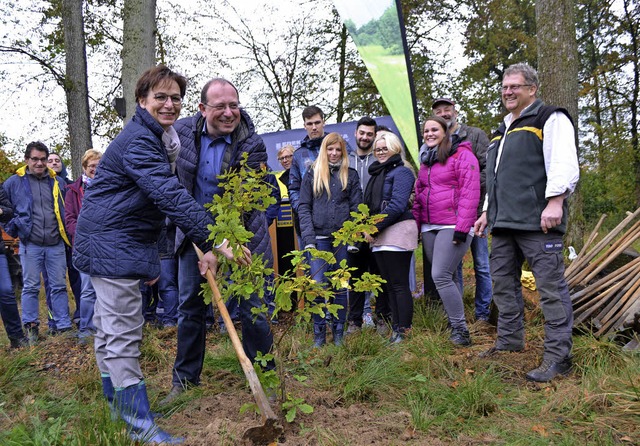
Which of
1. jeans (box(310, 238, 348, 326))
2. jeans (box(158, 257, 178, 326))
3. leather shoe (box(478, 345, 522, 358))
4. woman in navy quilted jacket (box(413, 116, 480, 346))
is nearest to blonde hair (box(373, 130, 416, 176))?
woman in navy quilted jacket (box(413, 116, 480, 346))

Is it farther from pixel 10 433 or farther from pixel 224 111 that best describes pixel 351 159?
pixel 10 433

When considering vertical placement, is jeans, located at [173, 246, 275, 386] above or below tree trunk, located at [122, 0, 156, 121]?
below

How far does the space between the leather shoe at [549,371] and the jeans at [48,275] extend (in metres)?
4.66

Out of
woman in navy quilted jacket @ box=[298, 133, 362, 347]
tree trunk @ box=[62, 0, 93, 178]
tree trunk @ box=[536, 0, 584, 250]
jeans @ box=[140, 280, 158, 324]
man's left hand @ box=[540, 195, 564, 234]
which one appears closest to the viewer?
man's left hand @ box=[540, 195, 564, 234]

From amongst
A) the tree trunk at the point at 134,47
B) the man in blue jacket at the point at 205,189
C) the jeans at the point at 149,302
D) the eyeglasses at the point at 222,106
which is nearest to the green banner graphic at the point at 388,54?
the tree trunk at the point at 134,47

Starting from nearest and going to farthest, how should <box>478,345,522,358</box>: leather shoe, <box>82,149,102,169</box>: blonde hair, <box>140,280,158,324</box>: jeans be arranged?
<box>478,345,522,358</box>: leather shoe, <box>82,149,102,169</box>: blonde hair, <box>140,280,158,324</box>: jeans

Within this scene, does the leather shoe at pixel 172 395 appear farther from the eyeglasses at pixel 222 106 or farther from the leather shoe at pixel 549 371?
the leather shoe at pixel 549 371

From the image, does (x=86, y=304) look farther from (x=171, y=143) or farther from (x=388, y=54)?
(x=388, y=54)

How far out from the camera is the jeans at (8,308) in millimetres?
5195

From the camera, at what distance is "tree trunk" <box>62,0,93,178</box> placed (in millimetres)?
8703

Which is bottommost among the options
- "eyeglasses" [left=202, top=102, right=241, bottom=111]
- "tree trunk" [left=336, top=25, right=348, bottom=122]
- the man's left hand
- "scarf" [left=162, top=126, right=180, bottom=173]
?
the man's left hand

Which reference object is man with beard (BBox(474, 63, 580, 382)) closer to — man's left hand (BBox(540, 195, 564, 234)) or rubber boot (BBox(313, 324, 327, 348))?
man's left hand (BBox(540, 195, 564, 234))

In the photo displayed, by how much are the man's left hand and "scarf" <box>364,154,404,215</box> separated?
1.48 m

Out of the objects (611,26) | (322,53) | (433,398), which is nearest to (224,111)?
(433,398)
